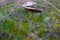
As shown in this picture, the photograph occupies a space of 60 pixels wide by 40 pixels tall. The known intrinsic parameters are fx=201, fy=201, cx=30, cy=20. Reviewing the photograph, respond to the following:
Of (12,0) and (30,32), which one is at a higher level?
(12,0)

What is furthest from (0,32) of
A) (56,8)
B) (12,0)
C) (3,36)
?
(56,8)

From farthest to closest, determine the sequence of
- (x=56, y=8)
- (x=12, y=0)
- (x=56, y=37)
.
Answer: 1. (x=12, y=0)
2. (x=56, y=8)
3. (x=56, y=37)

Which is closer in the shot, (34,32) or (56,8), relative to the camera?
(34,32)

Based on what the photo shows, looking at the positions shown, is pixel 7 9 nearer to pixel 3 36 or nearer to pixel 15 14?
pixel 15 14

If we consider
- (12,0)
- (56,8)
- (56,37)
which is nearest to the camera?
(56,37)

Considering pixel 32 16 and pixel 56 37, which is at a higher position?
pixel 32 16

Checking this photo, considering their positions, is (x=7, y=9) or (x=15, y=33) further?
(x=7, y=9)

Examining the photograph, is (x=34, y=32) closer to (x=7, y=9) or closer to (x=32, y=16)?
(x=32, y=16)

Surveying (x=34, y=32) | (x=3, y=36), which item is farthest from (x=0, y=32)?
(x=34, y=32)
